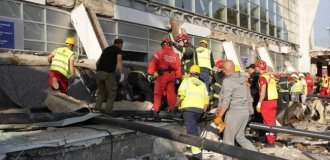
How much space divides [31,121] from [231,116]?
338cm

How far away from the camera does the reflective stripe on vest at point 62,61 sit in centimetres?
885

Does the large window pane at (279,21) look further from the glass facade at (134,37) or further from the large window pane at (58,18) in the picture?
the large window pane at (58,18)

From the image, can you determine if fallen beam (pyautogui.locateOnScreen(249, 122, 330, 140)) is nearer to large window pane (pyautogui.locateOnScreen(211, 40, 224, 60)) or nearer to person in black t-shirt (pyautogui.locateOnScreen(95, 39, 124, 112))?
person in black t-shirt (pyautogui.locateOnScreen(95, 39, 124, 112))

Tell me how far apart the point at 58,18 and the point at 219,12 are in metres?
12.0

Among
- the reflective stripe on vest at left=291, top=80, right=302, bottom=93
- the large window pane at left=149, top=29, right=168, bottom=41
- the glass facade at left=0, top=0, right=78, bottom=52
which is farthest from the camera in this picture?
the large window pane at left=149, top=29, right=168, bottom=41

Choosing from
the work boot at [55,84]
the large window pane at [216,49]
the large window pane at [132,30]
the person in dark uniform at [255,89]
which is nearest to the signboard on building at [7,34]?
the work boot at [55,84]

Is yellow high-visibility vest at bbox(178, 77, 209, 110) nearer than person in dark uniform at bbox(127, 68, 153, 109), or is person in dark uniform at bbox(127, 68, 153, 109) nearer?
yellow high-visibility vest at bbox(178, 77, 209, 110)

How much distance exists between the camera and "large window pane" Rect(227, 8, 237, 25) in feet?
78.4

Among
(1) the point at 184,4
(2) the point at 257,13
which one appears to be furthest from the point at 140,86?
(2) the point at 257,13

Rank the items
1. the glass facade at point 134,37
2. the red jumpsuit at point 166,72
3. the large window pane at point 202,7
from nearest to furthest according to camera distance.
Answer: the red jumpsuit at point 166,72
the glass facade at point 134,37
the large window pane at point 202,7

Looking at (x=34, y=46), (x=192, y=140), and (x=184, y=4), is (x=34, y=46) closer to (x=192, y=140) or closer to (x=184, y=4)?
(x=192, y=140)

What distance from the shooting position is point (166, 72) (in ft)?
30.3

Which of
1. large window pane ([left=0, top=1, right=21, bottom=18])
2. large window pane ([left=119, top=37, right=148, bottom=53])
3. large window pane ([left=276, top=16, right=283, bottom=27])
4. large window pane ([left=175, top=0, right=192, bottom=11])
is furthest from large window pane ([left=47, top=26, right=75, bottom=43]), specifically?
large window pane ([left=276, top=16, right=283, bottom=27])

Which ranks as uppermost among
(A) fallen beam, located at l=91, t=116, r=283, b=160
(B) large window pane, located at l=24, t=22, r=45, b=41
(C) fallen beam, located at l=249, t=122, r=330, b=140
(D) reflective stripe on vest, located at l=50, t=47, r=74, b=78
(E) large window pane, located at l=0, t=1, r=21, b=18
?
(E) large window pane, located at l=0, t=1, r=21, b=18
